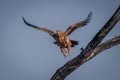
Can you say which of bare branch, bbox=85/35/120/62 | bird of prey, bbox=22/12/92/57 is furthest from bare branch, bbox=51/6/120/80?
bird of prey, bbox=22/12/92/57

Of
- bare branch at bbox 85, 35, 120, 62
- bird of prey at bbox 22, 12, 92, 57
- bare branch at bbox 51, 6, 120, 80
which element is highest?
bird of prey at bbox 22, 12, 92, 57

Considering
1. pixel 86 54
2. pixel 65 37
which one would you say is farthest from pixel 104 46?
pixel 65 37

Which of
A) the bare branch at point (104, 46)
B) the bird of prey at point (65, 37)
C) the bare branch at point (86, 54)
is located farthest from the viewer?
the bird of prey at point (65, 37)

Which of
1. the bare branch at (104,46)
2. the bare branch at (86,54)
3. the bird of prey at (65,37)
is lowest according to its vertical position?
the bare branch at (104,46)

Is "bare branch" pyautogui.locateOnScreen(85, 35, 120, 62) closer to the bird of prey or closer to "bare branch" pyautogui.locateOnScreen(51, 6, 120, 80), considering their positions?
"bare branch" pyautogui.locateOnScreen(51, 6, 120, 80)

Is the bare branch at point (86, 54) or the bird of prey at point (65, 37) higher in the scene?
the bird of prey at point (65, 37)

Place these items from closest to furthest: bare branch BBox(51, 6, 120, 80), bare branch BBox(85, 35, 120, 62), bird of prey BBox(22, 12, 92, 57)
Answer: bare branch BBox(51, 6, 120, 80) → bare branch BBox(85, 35, 120, 62) → bird of prey BBox(22, 12, 92, 57)

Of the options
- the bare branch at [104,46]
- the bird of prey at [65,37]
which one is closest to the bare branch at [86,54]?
the bare branch at [104,46]

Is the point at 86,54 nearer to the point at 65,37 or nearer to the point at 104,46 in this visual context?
the point at 104,46

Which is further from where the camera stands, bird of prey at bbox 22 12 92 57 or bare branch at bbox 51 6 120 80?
bird of prey at bbox 22 12 92 57

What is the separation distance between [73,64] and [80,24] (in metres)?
3.46

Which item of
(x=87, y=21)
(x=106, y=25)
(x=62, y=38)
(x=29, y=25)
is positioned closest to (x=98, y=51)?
(x=106, y=25)

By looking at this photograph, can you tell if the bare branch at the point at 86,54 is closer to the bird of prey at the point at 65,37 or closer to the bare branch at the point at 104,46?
the bare branch at the point at 104,46

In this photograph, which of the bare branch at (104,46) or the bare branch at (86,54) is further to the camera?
the bare branch at (104,46)
